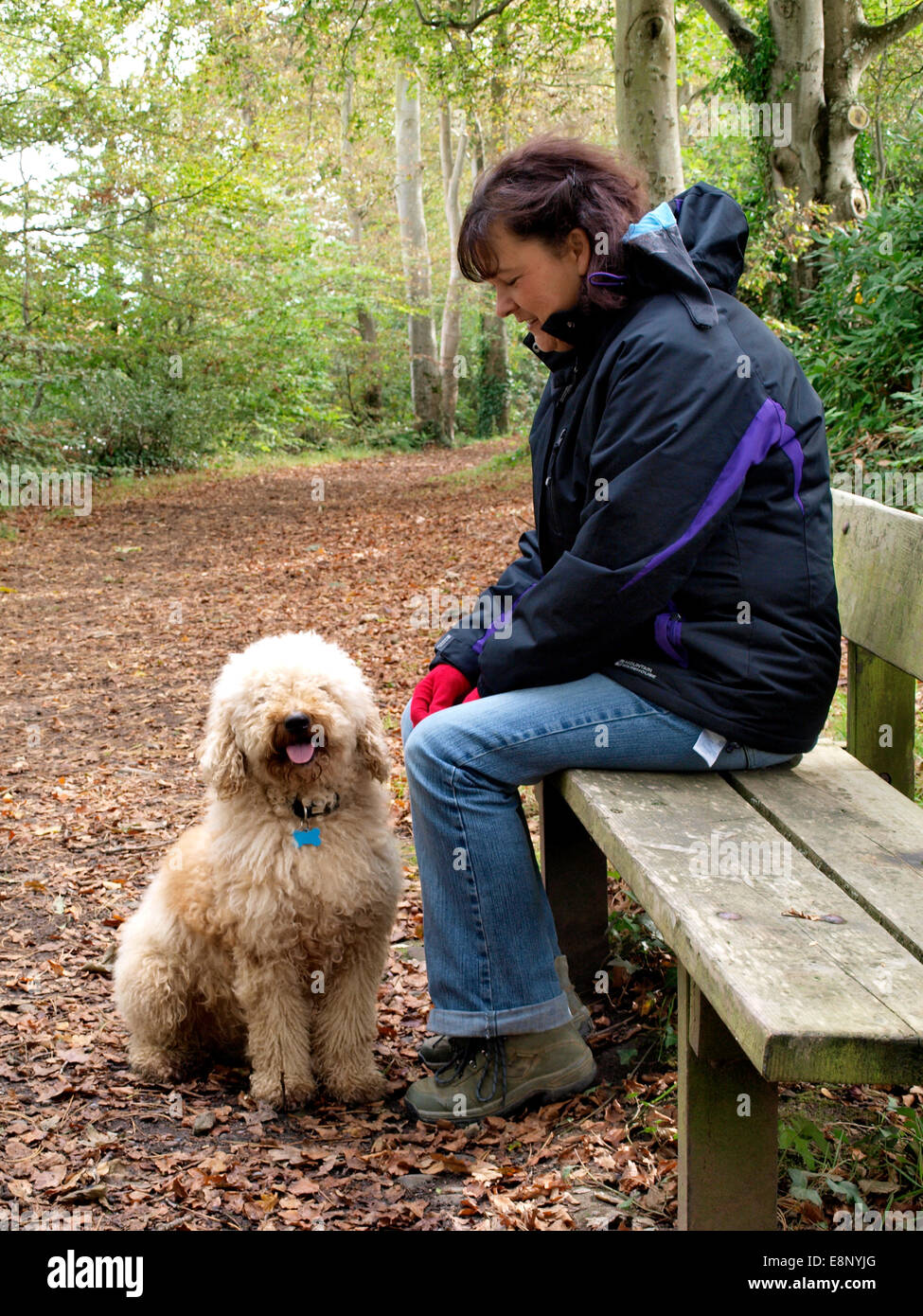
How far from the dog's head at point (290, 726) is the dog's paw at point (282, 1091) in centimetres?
83

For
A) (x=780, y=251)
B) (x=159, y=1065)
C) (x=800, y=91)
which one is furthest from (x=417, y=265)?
(x=159, y=1065)

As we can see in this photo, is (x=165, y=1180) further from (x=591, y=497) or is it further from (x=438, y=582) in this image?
(x=438, y=582)

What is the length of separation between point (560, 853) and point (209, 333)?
20557 millimetres

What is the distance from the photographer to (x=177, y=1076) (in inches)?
139

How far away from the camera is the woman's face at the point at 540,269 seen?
9.69ft

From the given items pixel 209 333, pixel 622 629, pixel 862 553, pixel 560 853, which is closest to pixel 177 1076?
pixel 560 853

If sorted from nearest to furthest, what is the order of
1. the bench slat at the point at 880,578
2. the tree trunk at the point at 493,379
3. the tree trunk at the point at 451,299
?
the bench slat at the point at 880,578
the tree trunk at the point at 451,299
the tree trunk at the point at 493,379

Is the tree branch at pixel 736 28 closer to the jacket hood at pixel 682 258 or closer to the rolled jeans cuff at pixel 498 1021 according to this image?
the jacket hood at pixel 682 258

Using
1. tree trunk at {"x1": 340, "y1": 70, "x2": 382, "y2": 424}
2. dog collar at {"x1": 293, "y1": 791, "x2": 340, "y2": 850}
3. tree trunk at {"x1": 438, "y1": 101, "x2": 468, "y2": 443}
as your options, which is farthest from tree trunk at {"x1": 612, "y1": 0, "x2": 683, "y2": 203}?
tree trunk at {"x1": 340, "y1": 70, "x2": 382, "y2": 424}

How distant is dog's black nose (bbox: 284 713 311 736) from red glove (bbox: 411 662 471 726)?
314 mm

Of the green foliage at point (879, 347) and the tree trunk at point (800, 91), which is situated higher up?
the tree trunk at point (800, 91)

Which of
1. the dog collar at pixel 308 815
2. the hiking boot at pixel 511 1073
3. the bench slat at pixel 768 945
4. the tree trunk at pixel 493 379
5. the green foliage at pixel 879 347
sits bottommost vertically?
the hiking boot at pixel 511 1073

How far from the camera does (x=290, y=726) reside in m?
3.17

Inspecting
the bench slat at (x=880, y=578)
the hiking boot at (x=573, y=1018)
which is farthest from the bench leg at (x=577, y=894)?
the bench slat at (x=880, y=578)
